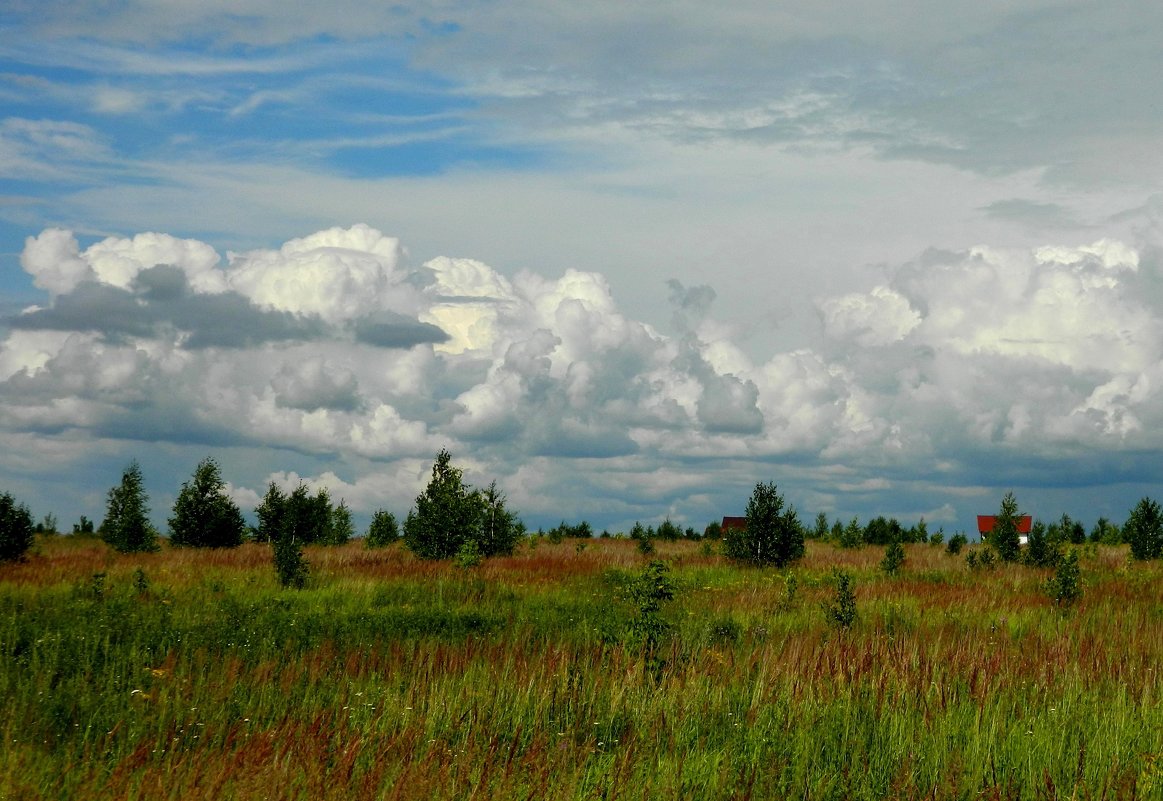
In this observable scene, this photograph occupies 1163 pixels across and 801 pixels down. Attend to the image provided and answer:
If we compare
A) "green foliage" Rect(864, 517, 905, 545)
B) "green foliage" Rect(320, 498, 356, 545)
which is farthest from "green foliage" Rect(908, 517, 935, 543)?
"green foliage" Rect(320, 498, 356, 545)

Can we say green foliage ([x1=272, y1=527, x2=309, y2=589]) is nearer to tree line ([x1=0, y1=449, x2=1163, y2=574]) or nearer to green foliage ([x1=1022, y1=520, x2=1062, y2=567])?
tree line ([x1=0, y1=449, x2=1163, y2=574])

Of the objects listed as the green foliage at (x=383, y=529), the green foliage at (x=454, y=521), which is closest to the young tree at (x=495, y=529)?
the green foliage at (x=454, y=521)

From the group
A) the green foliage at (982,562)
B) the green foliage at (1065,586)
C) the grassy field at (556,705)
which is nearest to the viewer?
the grassy field at (556,705)

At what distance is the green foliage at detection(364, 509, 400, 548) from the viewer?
39125mm

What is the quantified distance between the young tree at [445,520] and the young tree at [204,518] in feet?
28.4

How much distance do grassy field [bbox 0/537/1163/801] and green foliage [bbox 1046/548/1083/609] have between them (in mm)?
1727

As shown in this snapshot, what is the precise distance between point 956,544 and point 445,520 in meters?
23.3

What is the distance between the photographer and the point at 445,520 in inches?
1060

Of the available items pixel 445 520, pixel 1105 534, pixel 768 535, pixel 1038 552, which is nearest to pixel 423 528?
pixel 445 520

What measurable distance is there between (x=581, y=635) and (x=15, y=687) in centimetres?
706

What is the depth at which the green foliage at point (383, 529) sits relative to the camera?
39.1 meters

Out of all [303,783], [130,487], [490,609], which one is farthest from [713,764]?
[130,487]

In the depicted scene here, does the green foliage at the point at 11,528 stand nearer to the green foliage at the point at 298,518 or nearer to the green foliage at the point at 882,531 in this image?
the green foliage at the point at 298,518

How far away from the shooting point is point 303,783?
234 inches
